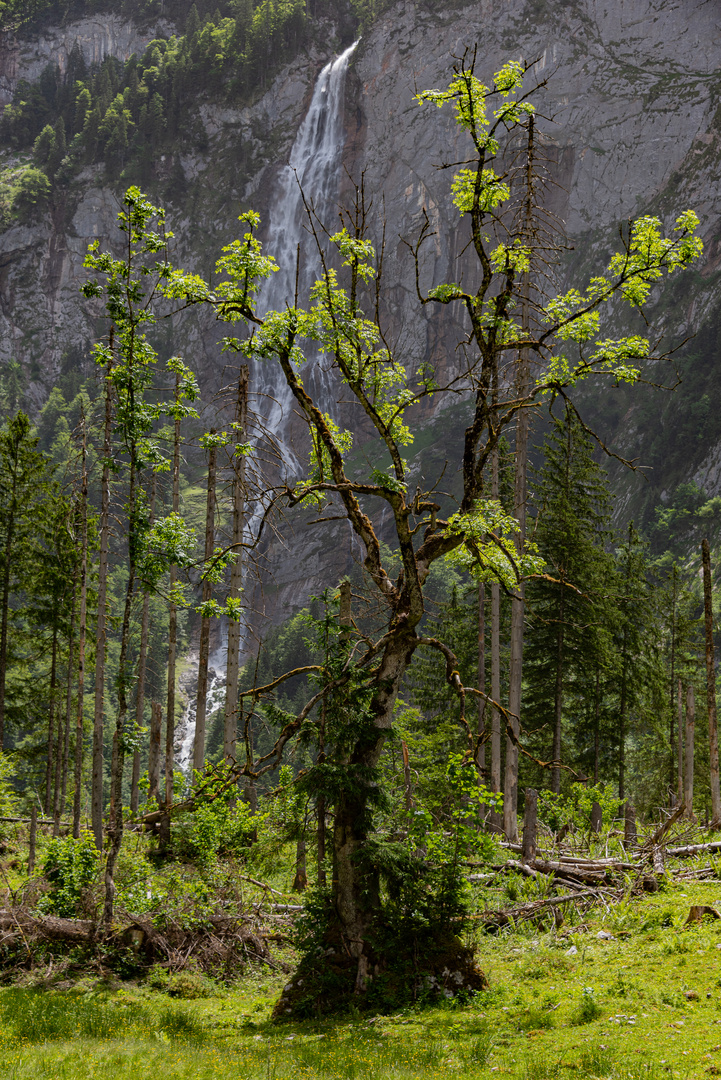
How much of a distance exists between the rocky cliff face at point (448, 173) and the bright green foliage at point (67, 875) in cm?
7513

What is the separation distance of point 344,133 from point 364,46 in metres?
17.4

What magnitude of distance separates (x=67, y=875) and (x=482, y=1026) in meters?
6.93

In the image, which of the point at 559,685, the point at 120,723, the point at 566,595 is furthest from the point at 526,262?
the point at 559,685

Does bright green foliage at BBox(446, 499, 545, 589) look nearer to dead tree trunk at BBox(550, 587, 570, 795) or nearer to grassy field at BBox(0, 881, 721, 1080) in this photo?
grassy field at BBox(0, 881, 721, 1080)

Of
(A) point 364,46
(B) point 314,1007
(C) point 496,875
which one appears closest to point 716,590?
(C) point 496,875

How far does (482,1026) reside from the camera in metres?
7.32

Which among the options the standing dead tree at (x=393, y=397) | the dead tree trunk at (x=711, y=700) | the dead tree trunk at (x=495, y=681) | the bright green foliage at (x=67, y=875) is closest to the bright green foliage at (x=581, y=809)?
the dead tree trunk at (x=495, y=681)

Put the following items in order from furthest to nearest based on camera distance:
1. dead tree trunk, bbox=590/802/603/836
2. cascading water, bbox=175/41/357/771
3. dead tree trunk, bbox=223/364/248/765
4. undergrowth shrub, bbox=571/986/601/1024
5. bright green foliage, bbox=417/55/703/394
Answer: cascading water, bbox=175/41/357/771, dead tree trunk, bbox=223/364/248/765, dead tree trunk, bbox=590/802/603/836, bright green foliage, bbox=417/55/703/394, undergrowth shrub, bbox=571/986/601/1024

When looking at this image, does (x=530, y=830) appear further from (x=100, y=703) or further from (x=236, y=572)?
(x=100, y=703)

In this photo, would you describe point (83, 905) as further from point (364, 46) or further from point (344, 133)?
point (364, 46)

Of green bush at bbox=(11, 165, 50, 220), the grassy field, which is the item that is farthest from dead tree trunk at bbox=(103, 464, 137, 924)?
green bush at bbox=(11, 165, 50, 220)

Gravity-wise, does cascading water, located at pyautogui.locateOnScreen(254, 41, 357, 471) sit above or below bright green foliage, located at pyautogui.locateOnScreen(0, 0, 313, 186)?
below

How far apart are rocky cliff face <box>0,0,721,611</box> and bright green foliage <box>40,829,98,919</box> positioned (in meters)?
75.1

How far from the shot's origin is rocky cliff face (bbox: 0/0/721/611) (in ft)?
290
